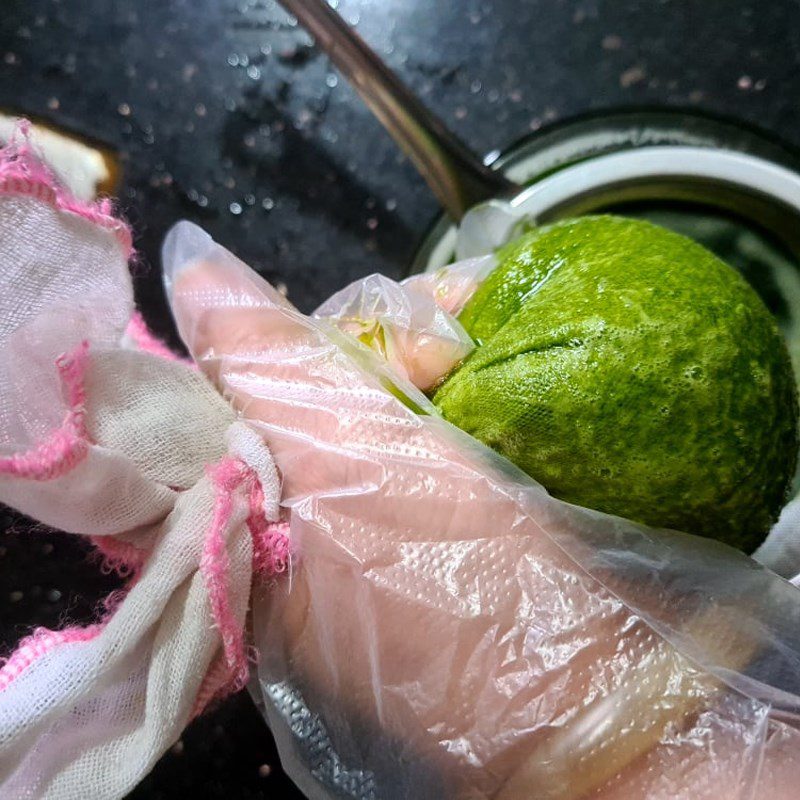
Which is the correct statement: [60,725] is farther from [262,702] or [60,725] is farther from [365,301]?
[365,301]

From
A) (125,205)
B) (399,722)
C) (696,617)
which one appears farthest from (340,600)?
(125,205)

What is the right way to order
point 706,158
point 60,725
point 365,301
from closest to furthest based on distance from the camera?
point 60,725
point 365,301
point 706,158

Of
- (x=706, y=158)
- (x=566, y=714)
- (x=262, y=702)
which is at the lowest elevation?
(x=262, y=702)

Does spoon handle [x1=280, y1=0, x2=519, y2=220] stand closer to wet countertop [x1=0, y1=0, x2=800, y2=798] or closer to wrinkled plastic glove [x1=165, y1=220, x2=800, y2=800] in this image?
wet countertop [x1=0, y1=0, x2=800, y2=798]

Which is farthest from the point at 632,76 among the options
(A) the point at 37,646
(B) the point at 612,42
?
(A) the point at 37,646

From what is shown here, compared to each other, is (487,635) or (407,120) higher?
(407,120)

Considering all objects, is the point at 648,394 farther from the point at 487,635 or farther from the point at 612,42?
the point at 612,42

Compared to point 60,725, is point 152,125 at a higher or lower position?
higher

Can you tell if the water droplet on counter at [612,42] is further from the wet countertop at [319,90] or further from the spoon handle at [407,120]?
the spoon handle at [407,120]
